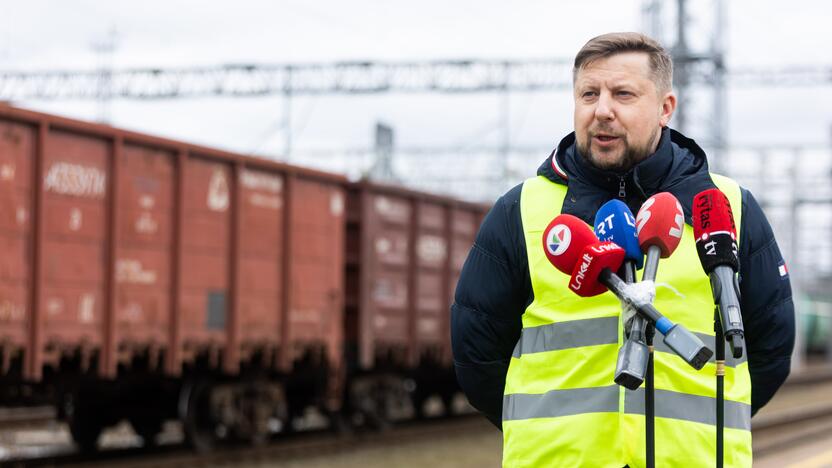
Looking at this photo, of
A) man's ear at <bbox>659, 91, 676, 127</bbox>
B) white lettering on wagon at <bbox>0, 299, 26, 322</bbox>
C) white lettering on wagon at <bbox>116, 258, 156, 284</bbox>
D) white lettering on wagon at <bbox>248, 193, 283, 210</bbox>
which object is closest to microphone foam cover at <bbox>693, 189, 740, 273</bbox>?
man's ear at <bbox>659, 91, 676, 127</bbox>

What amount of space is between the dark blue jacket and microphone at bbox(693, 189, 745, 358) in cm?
17

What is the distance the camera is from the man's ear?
10.4 ft

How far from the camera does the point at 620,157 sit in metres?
3.06

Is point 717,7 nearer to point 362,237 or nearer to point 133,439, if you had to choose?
point 362,237

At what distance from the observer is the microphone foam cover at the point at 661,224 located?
278 cm

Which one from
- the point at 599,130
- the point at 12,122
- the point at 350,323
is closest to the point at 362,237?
the point at 350,323

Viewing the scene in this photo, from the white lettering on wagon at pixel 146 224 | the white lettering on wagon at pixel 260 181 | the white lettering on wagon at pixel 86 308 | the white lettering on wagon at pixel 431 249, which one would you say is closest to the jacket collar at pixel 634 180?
the white lettering on wagon at pixel 86 308

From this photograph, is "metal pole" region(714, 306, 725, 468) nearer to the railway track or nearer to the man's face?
the man's face

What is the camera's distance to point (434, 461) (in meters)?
14.8

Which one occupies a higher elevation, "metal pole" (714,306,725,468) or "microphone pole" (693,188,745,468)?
"microphone pole" (693,188,745,468)

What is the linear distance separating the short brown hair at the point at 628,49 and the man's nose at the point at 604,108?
101 mm

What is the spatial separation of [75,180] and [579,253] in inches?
382

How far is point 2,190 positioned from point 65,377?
217 cm

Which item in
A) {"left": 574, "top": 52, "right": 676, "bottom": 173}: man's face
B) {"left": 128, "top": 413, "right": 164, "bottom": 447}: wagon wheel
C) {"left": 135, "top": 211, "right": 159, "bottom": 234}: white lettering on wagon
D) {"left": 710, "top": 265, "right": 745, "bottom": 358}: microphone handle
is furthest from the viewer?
{"left": 128, "top": 413, "right": 164, "bottom": 447}: wagon wheel
